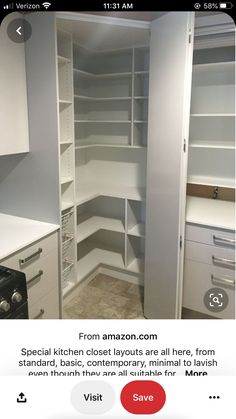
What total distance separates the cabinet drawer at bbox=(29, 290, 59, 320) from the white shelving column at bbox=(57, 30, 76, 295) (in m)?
0.21

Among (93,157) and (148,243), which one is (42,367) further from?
(93,157)

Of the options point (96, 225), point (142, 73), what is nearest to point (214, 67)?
point (142, 73)

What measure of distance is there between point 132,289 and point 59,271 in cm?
61

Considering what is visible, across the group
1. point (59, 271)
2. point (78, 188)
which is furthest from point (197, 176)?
point (59, 271)

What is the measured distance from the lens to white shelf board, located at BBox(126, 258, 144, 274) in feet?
6.67

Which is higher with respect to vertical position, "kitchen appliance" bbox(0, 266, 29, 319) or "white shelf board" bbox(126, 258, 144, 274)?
"kitchen appliance" bbox(0, 266, 29, 319)

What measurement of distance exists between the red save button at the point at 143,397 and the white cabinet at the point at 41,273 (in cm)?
78

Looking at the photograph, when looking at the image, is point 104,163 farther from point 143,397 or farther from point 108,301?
point 143,397

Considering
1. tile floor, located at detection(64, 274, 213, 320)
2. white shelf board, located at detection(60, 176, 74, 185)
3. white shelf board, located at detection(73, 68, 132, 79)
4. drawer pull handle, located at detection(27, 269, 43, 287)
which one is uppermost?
white shelf board, located at detection(73, 68, 132, 79)

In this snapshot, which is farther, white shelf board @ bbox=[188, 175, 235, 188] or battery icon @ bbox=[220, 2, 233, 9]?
white shelf board @ bbox=[188, 175, 235, 188]

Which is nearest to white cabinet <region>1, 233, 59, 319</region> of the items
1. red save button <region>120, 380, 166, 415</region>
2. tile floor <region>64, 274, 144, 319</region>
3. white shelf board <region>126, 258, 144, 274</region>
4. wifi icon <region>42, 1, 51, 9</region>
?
tile floor <region>64, 274, 144, 319</region>

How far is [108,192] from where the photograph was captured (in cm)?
207

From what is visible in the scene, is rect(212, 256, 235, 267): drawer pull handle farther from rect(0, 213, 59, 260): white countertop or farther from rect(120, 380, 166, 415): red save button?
rect(120, 380, 166, 415): red save button

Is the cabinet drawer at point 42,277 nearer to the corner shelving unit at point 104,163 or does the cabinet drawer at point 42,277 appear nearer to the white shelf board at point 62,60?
the corner shelving unit at point 104,163
